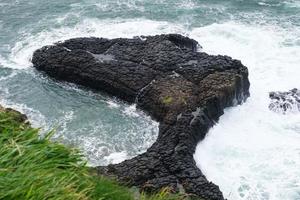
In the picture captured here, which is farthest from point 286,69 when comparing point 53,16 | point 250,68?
point 53,16

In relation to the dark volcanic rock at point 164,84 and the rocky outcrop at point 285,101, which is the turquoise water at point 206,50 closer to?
the rocky outcrop at point 285,101

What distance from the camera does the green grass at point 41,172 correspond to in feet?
21.2

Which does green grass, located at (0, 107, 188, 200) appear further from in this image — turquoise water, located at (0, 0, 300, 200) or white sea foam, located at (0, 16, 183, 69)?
white sea foam, located at (0, 16, 183, 69)

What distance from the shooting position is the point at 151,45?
104ft

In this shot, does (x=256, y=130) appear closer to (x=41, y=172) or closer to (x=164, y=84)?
(x=164, y=84)

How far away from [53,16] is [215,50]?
12.3 m

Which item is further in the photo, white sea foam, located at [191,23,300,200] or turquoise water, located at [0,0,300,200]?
turquoise water, located at [0,0,300,200]

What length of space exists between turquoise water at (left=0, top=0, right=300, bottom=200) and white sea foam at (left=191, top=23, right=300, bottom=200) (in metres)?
0.05

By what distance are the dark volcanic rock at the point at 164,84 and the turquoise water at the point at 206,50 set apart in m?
0.78

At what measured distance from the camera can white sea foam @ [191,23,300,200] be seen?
22.6 metres

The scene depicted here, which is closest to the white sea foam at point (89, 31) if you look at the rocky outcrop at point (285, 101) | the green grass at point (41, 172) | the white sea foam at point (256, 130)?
the white sea foam at point (256, 130)

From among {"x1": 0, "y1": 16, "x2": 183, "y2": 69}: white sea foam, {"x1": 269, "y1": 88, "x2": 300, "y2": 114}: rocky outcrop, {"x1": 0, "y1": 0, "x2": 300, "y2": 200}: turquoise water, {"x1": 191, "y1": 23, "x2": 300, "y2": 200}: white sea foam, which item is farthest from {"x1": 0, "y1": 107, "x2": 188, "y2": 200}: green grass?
{"x1": 0, "y1": 16, "x2": 183, "y2": 69}: white sea foam

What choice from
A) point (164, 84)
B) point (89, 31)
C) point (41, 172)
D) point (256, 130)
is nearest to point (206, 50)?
point (164, 84)

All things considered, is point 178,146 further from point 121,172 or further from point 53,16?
point 53,16
